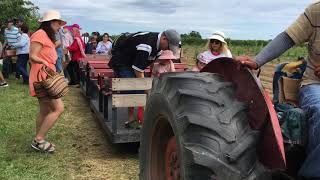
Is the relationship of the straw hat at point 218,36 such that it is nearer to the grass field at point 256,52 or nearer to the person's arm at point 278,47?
the person's arm at point 278,47

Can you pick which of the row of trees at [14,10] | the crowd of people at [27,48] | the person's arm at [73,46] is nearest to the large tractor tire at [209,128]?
the crowd of people at [27,48]

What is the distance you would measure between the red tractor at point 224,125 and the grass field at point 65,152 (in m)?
3.07

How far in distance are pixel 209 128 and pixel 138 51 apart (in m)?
4.44

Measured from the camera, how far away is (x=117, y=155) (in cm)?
671

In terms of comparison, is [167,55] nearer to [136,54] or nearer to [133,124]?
[136,54]

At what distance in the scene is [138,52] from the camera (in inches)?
266

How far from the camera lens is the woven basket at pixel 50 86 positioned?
639cm

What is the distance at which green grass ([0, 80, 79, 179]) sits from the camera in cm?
565

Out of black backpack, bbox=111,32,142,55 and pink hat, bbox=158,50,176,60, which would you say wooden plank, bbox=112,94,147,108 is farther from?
black backpack, bbox=111,32,142,55

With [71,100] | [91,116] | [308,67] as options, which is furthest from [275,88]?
[71,100]

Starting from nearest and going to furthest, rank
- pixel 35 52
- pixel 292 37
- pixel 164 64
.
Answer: pixel 292 37 → pixel 35 52 → pixel 164 64

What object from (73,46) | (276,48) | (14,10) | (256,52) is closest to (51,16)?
(276,48)

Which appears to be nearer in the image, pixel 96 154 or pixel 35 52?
pixel 35 52

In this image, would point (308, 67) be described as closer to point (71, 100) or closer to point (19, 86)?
point (71, 100)
